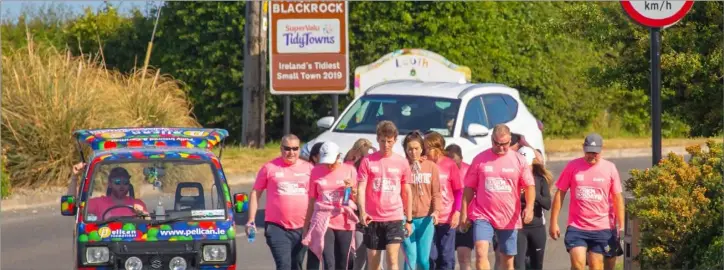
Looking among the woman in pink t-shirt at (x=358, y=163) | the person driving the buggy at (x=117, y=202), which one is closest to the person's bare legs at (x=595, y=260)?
the woman in pink t-shirt at (x=358, y=163)

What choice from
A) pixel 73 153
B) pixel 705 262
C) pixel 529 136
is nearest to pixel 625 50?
pixel 529 136

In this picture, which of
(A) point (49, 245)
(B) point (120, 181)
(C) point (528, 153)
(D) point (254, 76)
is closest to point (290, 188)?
(B) point (120, 181)

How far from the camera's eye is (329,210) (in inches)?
443

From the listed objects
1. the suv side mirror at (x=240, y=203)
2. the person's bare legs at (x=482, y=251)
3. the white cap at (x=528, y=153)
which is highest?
the white cap at (x=528, y=153)

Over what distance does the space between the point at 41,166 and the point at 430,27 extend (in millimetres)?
10246

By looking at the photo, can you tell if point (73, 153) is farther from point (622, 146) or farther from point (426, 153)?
point (622, 146)

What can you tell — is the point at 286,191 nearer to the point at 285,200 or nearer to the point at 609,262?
the point at 285,200

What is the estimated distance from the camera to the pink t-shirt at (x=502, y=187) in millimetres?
11188

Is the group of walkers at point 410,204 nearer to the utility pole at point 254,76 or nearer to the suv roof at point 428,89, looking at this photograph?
the suv roof at point 428,89

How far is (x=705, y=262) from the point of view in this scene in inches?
393

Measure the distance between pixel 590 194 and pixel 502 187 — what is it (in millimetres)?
746

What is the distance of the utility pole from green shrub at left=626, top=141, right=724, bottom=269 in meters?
15.6

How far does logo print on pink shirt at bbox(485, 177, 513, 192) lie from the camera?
11188 mm

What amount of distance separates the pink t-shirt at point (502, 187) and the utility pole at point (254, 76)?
14712 millimetres
